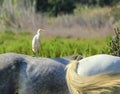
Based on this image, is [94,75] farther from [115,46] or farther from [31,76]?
[115,46]

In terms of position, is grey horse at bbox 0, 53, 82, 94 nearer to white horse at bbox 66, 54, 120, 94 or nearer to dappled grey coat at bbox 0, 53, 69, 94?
dappled grey coat at bbox 0, 53, 69, 94

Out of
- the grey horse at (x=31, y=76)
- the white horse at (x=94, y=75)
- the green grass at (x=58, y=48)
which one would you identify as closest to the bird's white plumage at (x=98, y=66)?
the white horse at (x=94, y=75)

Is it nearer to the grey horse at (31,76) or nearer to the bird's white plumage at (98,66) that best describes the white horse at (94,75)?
the bird's white plumage at (98,66)

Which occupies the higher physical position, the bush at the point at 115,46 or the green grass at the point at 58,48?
the bush at the point at 115,46

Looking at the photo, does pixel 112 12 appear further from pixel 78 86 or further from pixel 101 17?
pixel 78 86

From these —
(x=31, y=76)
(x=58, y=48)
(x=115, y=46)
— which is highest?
(x=31, y=76)

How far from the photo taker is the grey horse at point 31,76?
3268mm

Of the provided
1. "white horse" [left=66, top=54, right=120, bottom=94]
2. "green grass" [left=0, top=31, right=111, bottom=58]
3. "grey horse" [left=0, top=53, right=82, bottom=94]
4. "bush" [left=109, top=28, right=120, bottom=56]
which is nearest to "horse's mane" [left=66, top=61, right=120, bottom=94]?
"white horse" [left=66, top=54, right=120, bottom=94]

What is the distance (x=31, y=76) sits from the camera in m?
3.29

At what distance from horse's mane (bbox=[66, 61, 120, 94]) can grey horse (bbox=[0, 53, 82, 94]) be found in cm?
14

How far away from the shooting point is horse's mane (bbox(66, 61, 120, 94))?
10.1 ft

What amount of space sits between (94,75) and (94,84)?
0.11 metres

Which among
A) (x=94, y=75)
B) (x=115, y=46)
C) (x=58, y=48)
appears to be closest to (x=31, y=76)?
(x=94, y=75)

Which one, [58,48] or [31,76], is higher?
[31,76]
